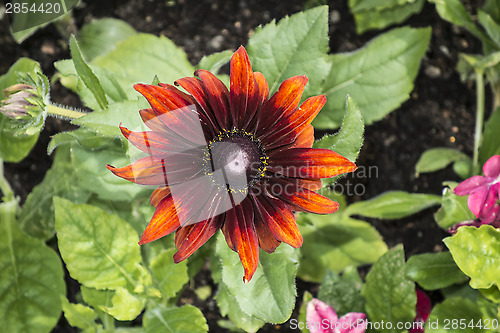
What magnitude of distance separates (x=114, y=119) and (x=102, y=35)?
71cm

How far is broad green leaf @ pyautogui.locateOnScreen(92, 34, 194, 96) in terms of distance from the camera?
1.42 m

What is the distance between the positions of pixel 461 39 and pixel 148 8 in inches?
39.9

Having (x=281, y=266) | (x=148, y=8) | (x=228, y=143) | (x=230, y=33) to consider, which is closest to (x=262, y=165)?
(x=228, y=143)

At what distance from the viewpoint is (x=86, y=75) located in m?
1.00

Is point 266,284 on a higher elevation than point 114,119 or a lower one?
lower

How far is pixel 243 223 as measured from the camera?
90 centimetres

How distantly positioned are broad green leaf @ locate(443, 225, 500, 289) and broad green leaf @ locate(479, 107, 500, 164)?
0.39m

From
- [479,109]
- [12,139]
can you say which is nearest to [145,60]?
[12,139]

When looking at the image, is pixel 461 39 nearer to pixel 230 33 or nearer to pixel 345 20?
pixel 345 20

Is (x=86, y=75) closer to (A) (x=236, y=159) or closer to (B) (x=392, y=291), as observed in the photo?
(A) (x=236, y=159)

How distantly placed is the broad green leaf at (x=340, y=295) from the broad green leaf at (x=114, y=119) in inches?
26.0

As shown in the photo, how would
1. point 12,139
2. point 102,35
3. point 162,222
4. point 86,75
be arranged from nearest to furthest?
point 162,222, point 86,75, point 12,139, point 102,35

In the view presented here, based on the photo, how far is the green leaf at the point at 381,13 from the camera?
1.60 metres

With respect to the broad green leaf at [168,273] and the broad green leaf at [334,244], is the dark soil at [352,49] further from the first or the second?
the broad green leaf at [168,273]
